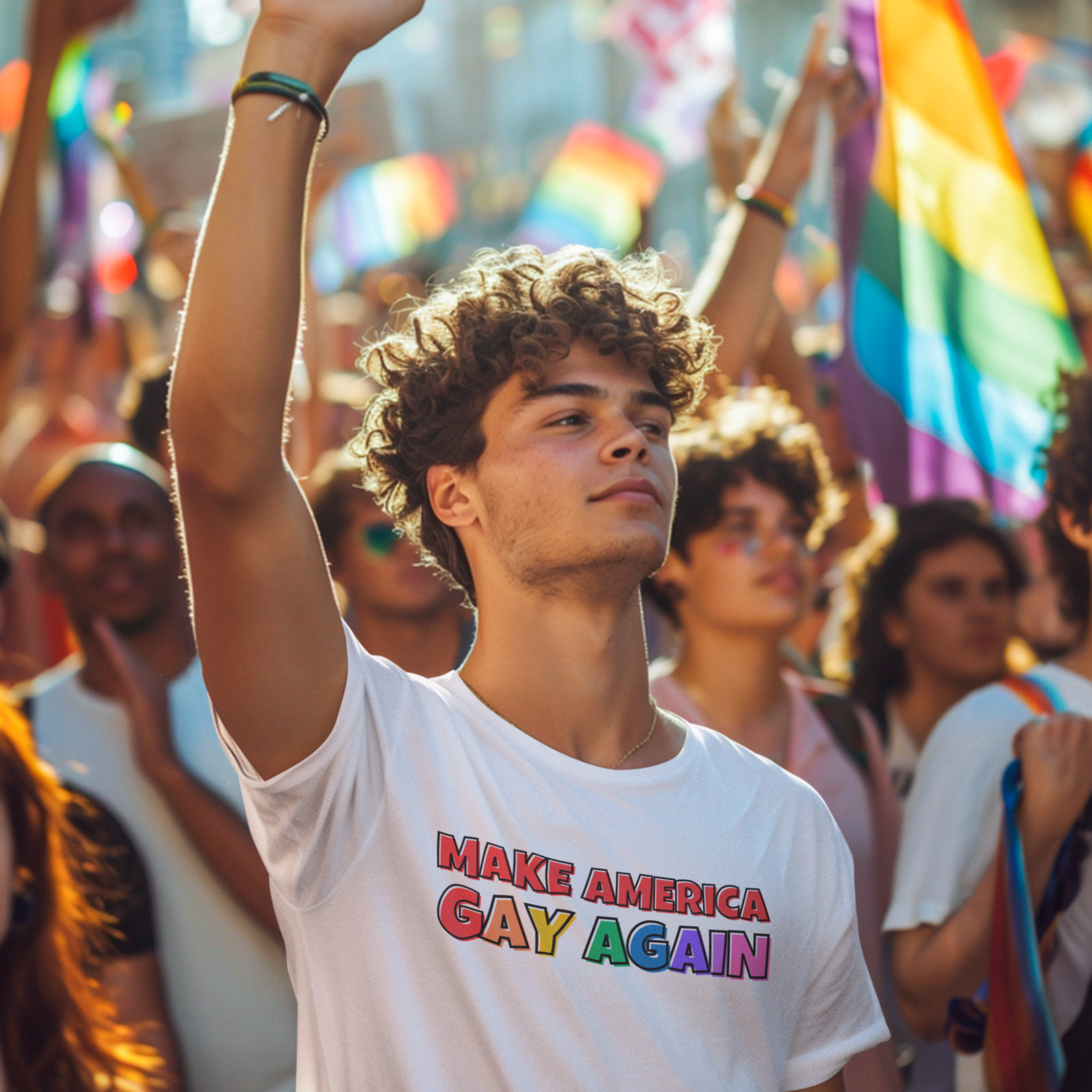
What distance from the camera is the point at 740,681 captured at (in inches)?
118

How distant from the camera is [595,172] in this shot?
8.01 meters

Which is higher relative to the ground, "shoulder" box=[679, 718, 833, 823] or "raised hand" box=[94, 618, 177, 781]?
"raised hand" box=[94, 618, 177, 781]

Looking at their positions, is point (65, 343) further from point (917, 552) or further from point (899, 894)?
point (899, 894)

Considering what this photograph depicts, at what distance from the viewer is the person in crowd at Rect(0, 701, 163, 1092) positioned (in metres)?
2.27

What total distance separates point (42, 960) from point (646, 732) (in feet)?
3.75

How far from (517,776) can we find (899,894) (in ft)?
3.29

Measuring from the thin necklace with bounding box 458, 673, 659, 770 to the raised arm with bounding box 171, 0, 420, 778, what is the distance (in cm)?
30

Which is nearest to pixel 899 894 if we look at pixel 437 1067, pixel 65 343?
pixel 437 1067

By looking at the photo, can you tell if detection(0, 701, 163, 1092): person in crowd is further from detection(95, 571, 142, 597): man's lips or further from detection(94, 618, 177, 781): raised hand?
detection(95, 571, 142, 597): man's lips

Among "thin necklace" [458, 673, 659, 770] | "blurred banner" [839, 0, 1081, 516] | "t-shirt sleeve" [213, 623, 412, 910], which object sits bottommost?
"t-shirt sleeve" [213, 623, 412, 910]

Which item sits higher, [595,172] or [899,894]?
[595,172]

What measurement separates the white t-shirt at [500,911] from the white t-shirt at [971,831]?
2.31ft

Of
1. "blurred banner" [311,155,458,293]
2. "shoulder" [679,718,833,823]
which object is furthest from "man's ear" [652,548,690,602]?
"blurred banner" [311,155,458,293]

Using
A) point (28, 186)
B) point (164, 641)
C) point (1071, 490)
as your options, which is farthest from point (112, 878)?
point (1071, 490)
